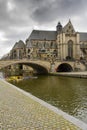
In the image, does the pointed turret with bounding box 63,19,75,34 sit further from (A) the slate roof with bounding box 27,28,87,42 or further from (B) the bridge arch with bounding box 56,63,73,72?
(B) the bridge arch with bounding box 56,63,73,72

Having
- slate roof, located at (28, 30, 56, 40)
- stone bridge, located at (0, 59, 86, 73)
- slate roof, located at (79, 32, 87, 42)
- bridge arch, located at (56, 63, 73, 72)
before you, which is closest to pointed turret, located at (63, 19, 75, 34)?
slate roof, located at (28, 30, 56, 40)

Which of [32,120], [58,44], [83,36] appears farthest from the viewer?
[83,36]

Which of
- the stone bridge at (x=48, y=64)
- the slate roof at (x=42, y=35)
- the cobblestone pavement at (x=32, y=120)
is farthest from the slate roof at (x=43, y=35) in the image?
the cobblestone pavement at (x=32, y=120)

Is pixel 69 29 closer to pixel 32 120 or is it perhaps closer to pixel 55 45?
pixel 55 45

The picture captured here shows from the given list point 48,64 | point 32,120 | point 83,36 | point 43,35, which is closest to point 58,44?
point 43,35

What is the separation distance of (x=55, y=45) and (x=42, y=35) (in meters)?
8.40

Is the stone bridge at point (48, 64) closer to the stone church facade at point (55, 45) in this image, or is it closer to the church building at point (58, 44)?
the stone church facade at point (55, 45)

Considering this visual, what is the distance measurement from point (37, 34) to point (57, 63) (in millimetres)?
30459

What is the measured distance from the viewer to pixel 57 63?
269ft

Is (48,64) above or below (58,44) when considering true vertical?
below

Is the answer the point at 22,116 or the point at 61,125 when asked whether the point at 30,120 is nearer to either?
the point at 22,116

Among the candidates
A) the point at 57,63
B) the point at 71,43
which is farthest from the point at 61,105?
the point at 71,43

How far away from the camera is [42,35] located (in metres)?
108

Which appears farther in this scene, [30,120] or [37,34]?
[37,34]
